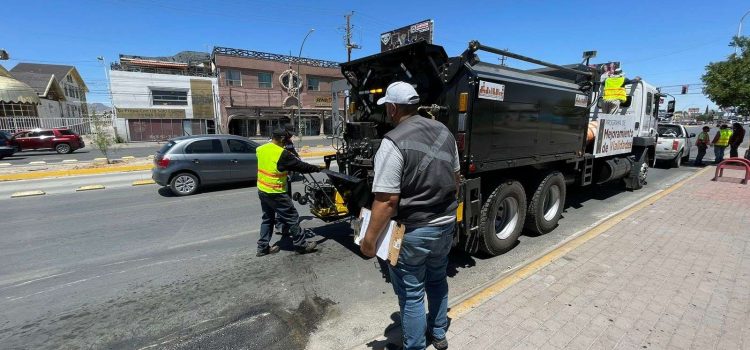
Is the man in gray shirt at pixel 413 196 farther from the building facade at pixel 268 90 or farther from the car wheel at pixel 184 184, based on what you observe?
the building facade at pixel 268 90

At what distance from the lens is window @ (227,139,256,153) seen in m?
9.32

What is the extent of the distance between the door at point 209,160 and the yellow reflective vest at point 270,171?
5.20m

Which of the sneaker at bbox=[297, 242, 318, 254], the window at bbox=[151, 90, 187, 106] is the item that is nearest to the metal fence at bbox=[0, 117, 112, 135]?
the window at bbox=[151, 90, 187, 106]

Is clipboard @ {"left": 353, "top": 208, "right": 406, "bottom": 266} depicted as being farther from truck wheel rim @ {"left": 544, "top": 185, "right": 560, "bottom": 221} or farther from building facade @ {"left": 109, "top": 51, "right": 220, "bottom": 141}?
building facade @ {"left": 109, "top": 51, "right": 220, "bottom": 141}

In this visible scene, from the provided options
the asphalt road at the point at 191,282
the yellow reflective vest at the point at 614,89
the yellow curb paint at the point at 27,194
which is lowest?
the asphalt road at the point at 191,282

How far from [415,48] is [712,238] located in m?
5.00

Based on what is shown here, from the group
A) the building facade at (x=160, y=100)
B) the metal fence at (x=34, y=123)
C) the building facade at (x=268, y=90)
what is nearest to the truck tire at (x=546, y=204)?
the building facade at (x=268, y=90)

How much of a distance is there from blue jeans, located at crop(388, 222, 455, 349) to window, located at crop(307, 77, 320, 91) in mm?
37478

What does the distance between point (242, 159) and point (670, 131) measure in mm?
15068

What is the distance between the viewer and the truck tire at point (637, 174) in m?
8.30

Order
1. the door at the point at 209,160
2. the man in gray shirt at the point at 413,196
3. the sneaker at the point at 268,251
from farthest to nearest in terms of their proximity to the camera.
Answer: the door at the point at 209,160 → the sneaker at the point at 268,251 → the man in gray shirt at the point at 413,196

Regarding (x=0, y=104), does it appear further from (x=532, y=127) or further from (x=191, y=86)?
(x=532, y=127)

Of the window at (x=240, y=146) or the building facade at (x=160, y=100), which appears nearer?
the window at (x=240, y=146)

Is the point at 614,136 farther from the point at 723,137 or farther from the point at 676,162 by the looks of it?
the point at 723,137
